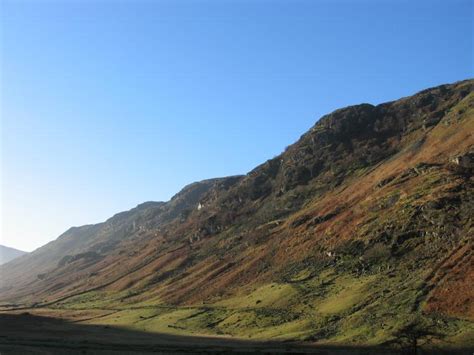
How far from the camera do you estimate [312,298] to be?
94.4 m

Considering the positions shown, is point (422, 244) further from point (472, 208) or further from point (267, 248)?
point (267, 248)

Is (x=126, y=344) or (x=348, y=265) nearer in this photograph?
(x=126, y=344)

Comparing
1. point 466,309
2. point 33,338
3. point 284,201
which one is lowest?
point 466,309

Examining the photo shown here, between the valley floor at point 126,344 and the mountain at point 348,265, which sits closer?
the valley floor at point 126,344

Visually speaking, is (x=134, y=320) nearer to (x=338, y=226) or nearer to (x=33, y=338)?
(x=33, y=338)

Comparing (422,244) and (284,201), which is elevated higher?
(284,201)

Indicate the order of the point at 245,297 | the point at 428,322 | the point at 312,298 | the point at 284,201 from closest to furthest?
the point at 428,322 → the point at 312,298 → the point at 245,297 → the point at 284,201

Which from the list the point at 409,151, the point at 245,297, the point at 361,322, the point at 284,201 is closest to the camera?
the point at 361,322

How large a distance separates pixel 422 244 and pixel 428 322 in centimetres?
3362

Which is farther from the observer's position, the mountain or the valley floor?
the mountain

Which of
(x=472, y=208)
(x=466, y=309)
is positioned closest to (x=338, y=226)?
(x=472, y=208)

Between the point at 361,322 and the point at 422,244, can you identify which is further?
the point at 422,244

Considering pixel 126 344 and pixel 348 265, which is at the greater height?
pixel 126 344

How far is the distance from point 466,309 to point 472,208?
37169 mm
